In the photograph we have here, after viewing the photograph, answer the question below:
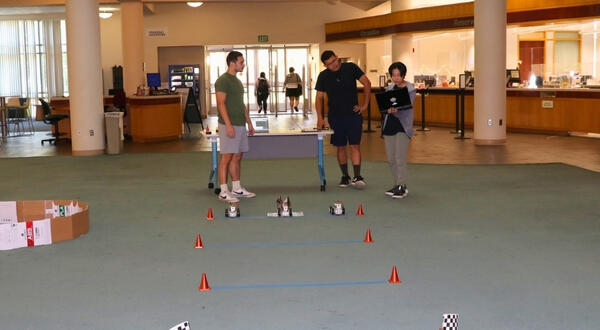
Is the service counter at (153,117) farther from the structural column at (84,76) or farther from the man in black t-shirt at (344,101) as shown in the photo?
the man in black t-shirt at (344,101)

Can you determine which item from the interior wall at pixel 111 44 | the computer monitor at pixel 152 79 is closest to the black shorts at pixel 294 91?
the interior wall at pixel 111 44

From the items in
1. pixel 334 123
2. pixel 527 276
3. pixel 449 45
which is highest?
pixel 449 45

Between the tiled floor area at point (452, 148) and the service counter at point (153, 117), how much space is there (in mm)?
350

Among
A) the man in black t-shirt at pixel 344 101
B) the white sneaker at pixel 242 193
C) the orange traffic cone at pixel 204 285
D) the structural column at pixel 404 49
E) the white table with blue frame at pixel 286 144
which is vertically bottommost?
the orange traffic cone at pixel 204 285

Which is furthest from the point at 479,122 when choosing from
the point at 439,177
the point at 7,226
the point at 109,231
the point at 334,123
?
the point at 7,226

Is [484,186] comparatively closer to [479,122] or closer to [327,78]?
[327,78]

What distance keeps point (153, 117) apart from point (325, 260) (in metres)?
11.8

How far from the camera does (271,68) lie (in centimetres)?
2802

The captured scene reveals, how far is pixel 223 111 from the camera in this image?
827 centimetres

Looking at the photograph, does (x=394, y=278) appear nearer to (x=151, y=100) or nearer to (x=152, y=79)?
(x=151, y=100)

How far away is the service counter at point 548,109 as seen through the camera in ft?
51.5

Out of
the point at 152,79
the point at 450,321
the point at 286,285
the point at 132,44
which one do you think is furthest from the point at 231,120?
the point at 132,44

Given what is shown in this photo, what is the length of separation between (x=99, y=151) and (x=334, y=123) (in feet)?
20.7

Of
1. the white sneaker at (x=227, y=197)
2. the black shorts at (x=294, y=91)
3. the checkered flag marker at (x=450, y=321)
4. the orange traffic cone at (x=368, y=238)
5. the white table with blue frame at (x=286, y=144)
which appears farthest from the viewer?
the black shorts at (x=294, y=91)
